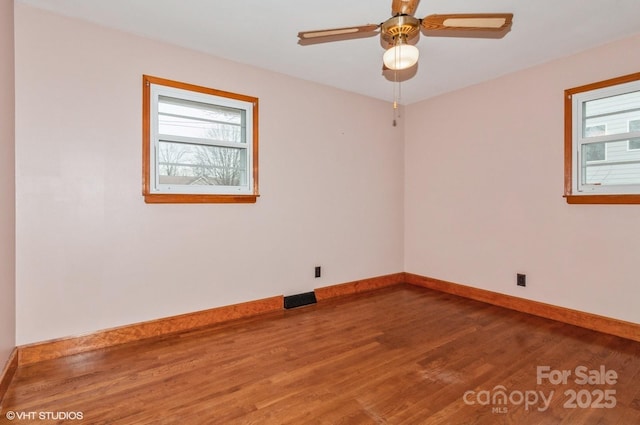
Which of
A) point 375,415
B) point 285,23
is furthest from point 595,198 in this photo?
point 285,23

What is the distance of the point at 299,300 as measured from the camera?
11.7 ft

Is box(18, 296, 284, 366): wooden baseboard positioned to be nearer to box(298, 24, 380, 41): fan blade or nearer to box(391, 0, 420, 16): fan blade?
box(298, 24, 380, 41): fan blade

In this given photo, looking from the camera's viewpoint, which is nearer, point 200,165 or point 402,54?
point 402,54

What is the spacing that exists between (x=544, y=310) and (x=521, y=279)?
352 millimetres

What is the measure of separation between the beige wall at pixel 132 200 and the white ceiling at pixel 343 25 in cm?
21

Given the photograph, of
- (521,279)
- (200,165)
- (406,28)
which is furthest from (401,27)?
(521,279)

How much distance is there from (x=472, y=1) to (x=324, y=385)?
280 centimetres

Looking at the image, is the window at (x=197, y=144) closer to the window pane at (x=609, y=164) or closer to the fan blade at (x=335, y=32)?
the fan blade at (x=335, y=32)

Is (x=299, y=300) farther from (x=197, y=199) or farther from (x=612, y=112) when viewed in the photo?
(x=612, y=112)

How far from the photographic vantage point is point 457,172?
4.02 meters

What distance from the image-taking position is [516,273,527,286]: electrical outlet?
11.1ft

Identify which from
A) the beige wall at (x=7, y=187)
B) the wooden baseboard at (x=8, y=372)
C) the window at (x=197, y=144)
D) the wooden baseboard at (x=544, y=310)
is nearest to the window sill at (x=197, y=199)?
the window at (x=197, y=144)

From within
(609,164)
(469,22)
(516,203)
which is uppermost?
(469,22)

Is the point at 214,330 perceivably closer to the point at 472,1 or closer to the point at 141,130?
the point at 141,130
